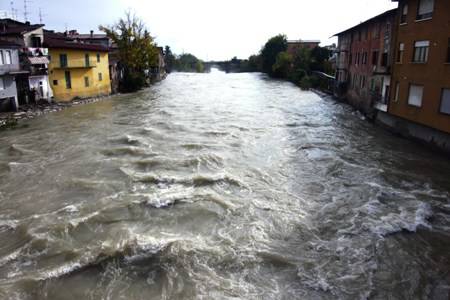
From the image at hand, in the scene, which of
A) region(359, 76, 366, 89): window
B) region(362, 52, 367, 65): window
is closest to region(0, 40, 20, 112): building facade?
region(359, 76, 366, 89): window

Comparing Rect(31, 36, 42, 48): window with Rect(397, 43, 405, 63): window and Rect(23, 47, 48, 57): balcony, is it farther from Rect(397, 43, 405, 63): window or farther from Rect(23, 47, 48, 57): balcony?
Rect(397, 43, 405, 63): window

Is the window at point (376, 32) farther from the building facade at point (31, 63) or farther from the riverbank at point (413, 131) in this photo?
the building facade at point (31, 63)

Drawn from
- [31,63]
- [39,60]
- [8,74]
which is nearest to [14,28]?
[39,60]

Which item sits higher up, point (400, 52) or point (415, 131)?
point (400, 52)

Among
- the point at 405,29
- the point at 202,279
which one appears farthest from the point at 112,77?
the point at 202,279

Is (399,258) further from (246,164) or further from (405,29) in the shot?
(405,29)

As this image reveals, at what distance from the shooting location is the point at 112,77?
148 ft

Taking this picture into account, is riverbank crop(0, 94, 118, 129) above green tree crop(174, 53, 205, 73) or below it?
below

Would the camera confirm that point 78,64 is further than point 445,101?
Yes

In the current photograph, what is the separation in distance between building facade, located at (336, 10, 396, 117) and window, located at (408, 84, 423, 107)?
2.87 meters

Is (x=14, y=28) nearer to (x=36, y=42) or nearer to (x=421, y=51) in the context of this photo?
(x=36, y=42)

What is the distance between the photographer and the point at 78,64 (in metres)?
36.3

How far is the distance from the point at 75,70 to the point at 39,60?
572 cm

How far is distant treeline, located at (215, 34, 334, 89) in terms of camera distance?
56.1 metres
